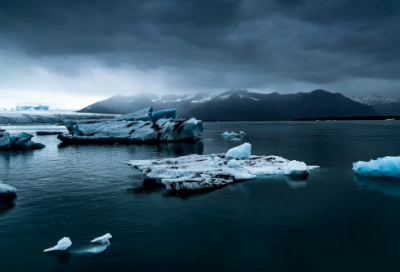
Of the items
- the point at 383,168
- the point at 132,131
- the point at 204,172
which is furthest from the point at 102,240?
the point at 132,131

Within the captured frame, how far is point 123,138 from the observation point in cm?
3416

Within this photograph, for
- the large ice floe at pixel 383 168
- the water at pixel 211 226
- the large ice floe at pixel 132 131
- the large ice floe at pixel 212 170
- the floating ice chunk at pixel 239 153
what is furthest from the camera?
the large ice floe at pixel 132 131

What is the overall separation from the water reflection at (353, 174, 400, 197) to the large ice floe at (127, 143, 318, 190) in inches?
97.3

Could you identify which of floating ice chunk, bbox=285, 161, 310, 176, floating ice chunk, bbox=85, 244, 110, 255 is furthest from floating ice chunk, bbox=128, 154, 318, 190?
floating ice chunk, bbox=85, 244, 110, 255

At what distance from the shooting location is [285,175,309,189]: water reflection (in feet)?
39.6

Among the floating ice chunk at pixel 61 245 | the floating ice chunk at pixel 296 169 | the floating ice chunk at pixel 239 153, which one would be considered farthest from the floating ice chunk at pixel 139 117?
the floating ice chunk at pixel 61 245

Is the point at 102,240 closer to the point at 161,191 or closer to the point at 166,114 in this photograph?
the point at 161,191

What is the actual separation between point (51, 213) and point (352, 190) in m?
11.5

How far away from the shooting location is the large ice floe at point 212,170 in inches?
453

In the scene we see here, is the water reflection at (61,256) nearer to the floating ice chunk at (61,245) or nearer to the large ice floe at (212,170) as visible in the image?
the floating ice chunk at (61,245)

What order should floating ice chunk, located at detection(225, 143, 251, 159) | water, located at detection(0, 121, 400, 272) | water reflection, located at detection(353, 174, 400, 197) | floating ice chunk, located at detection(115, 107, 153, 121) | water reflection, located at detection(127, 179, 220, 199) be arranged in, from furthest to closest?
floating ice chunk, located at detection(115, 107, 153, 121) → floating ice chunk, located at detection(225, 143, 251, 159) → water reflection, located at detection(353, 174, 400, 197) → water reflection, located at detection(127, 179, 220, 199) → water, located at detection(0, 121, 400, 272)

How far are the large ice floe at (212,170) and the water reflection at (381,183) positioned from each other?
2472mm

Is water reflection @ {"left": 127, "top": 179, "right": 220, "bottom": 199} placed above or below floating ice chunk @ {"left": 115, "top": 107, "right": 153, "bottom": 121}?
below

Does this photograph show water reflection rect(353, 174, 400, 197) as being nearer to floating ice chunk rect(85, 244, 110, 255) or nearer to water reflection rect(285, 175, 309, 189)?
water reflection rect(285, 175, 309, 189)
